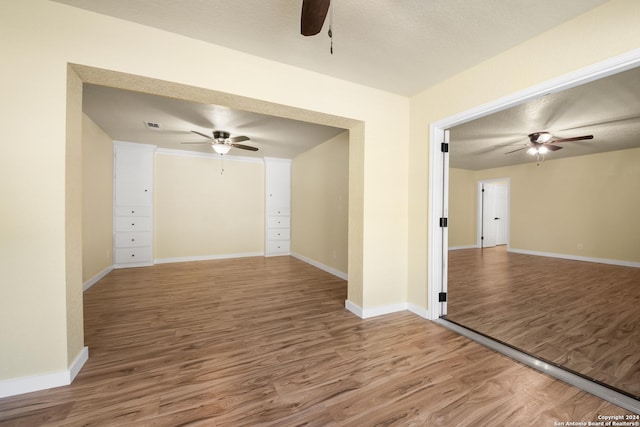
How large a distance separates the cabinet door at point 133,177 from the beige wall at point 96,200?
16cm

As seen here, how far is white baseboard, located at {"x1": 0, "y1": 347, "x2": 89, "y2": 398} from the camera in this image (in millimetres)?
1475

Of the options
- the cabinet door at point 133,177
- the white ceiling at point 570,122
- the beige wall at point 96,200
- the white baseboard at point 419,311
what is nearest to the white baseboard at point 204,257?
the beige wall at point 96,200

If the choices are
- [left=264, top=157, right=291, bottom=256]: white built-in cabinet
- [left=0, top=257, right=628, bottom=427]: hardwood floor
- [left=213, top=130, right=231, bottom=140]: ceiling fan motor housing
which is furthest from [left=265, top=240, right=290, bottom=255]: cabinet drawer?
[left=0, top=257, right=628, bottom=427]: hardwood floor

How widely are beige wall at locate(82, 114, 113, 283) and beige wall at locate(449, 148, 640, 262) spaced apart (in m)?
8.45

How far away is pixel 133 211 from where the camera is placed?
4941 mm

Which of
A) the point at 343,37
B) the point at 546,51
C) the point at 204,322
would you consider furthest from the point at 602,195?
the point at 204,322

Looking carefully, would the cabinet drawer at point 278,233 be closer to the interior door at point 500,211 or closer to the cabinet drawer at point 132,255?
the cabinet drawer at point 132,255

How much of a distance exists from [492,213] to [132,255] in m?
10.3

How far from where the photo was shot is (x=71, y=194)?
1.67 metres

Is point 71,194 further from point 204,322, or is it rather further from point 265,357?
point 265,357

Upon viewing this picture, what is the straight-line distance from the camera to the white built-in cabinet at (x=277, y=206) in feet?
20.3

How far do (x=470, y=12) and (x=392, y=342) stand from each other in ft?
8.56

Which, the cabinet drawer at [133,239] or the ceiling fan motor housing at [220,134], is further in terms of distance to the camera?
the cabinet drawer at [133,239]

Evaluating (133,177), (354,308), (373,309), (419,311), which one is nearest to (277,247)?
(133,177)
